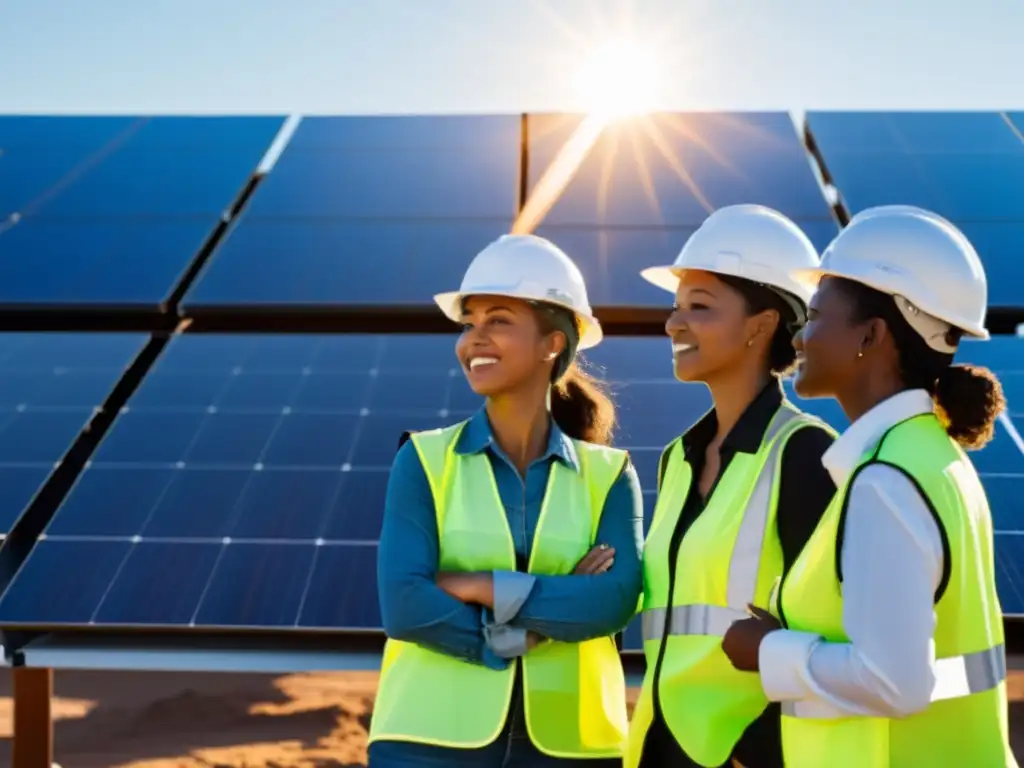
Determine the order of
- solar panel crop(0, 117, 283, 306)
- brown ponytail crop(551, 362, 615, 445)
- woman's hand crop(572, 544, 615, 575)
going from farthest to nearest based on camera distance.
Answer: solar panel crop(0, 117, 283, 306) < brown ponytail crop(551, 362, 615, 445) < woman's hand crop(572, 544, 615, 575)

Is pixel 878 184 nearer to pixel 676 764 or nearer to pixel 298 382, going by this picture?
pixel 298 382

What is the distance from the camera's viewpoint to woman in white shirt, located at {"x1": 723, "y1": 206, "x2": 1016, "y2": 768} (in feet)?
7.70

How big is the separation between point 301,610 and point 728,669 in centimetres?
269

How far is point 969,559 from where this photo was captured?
2.39m

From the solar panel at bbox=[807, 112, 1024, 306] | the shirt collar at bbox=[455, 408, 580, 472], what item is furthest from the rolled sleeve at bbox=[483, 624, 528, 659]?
the solar panel at bbox=[807, 112, 1024, 306]

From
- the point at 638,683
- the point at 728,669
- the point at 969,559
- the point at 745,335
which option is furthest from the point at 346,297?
the point at 969,559

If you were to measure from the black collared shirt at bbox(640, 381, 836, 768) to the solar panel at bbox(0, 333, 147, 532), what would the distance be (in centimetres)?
426

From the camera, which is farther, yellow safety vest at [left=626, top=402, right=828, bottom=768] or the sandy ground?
the sandy ground

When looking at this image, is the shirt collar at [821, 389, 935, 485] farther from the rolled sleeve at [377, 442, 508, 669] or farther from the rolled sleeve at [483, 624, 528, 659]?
the rolled sleeve at [377, 442, 508, 669]

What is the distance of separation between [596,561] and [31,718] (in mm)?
4017

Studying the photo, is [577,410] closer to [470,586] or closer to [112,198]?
[470,586]

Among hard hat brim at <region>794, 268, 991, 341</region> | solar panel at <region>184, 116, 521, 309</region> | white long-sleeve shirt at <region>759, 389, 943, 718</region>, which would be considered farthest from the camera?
solar panel at <region>184, 116, 521, 309</region>

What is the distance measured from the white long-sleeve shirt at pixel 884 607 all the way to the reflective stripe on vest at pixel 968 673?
0.09 m

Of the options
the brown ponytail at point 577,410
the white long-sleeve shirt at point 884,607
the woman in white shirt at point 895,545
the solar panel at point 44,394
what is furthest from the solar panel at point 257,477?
the white long-sleeve shirt at point 884,607
